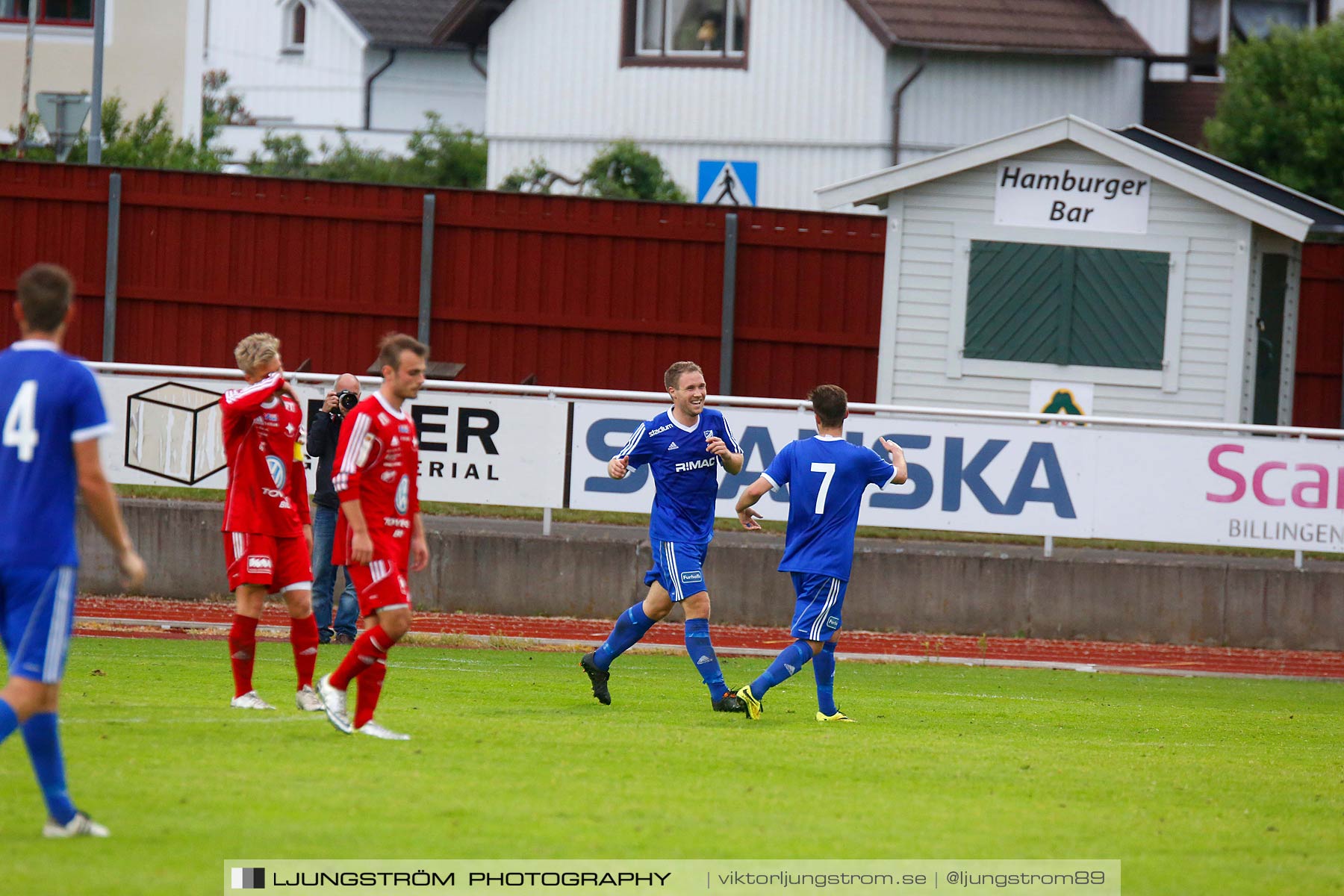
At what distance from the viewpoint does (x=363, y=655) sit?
26.2 ft

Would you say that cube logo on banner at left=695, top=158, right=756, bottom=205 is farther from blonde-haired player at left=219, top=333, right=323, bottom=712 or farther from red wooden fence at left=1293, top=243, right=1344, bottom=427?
blonde-haired player at left=219, top=333, right=323, bottom=712

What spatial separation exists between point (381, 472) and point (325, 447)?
5.88 meters

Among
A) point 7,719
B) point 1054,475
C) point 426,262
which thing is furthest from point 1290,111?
point 7,719

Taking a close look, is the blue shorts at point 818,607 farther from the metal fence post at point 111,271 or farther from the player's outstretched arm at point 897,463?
the metal fence post at point 111,271

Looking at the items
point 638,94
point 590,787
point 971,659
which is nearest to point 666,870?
point 590,787

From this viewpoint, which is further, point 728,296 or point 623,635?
point 728,296

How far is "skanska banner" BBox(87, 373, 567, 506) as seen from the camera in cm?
1569

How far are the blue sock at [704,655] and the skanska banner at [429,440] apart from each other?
5.94 m

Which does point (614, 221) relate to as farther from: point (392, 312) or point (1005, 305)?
point (1005, 305)

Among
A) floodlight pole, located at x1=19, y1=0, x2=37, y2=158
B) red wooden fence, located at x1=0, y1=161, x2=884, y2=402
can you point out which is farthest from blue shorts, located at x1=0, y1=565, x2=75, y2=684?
floodlight pole, located at x1=19, y1=0, x2=37, y2=158

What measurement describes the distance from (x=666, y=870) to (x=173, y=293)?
1661 cm

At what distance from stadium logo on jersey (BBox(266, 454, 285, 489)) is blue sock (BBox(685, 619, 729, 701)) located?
8.40ft

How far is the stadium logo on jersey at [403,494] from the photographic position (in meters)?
7.99

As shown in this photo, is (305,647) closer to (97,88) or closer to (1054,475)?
(1054,475)
